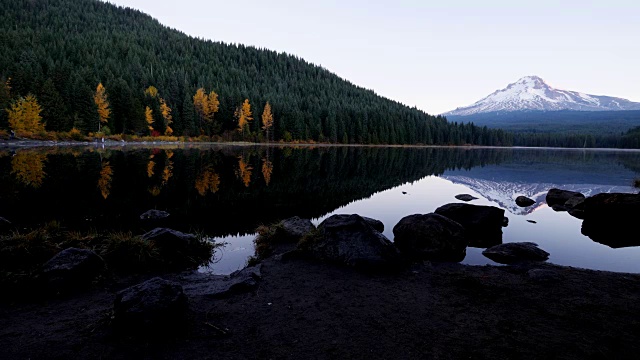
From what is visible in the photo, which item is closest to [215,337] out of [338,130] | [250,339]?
[250,339]

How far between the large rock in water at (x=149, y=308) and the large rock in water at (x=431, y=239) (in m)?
9.00

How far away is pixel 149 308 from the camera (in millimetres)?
6824

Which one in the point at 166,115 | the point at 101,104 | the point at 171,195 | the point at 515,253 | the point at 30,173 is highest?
the point at 101,104

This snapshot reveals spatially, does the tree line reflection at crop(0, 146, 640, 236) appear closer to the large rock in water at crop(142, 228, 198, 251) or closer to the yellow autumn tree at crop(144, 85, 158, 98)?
the large rock in water at crop(142, 228, 198, 251)

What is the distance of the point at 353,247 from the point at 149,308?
6.88 m

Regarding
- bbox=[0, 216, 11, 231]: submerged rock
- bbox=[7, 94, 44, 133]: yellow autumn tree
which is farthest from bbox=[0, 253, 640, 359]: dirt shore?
bbox=[7, 94, 44, 133]: yellow autumn tree

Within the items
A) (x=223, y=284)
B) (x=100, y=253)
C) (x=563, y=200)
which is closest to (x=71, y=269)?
(x=100, y=253)

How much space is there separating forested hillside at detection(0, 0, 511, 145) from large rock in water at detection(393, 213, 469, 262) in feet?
271

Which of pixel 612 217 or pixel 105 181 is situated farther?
pixel 105 181

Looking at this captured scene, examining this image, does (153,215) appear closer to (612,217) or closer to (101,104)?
(612,217)

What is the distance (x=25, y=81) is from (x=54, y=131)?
48.0 ft

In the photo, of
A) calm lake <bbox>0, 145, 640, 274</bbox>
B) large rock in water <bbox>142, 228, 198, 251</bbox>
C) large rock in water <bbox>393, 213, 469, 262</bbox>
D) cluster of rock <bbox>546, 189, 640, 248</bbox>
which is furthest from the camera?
cluster of rock <bbox>546, 189, 640, 248</bbox>

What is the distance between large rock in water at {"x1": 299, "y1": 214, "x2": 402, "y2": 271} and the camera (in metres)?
11.5

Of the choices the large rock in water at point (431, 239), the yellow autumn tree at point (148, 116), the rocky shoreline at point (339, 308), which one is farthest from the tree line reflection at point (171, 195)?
the yellow autumn tree at point (148, 116)
